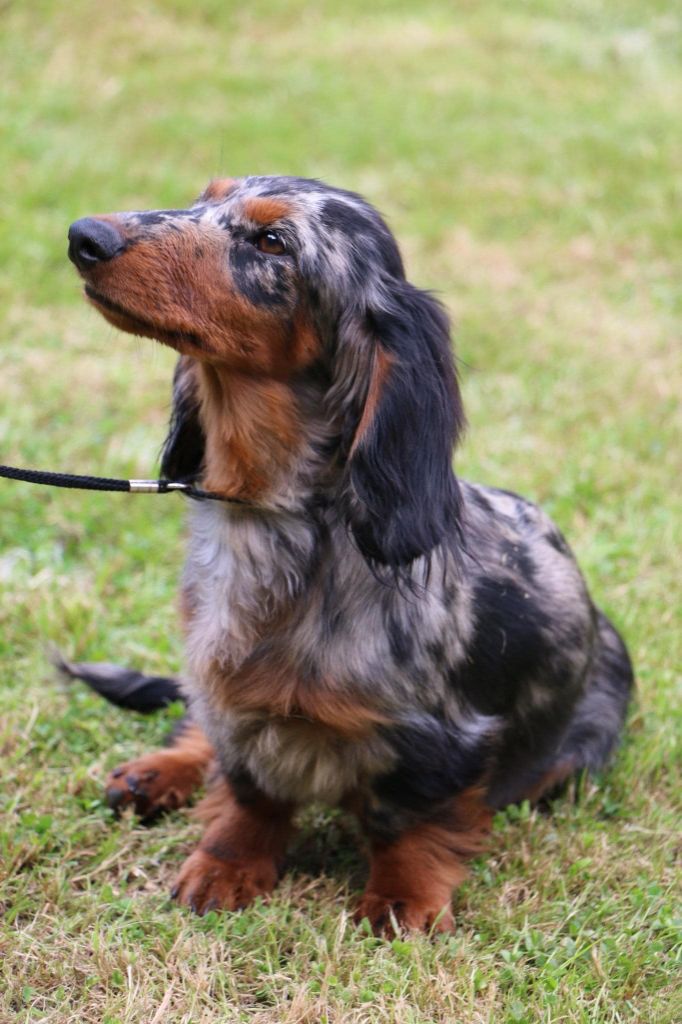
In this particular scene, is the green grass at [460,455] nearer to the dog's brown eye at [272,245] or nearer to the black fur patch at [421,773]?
the black fur patch at [421,773]

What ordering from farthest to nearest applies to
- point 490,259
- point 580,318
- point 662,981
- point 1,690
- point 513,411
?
point 490,259 → point 580,318 → point 513,411 → point 1,690 → point 662,981

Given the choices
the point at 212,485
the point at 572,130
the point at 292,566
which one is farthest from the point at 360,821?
the point at 572,130

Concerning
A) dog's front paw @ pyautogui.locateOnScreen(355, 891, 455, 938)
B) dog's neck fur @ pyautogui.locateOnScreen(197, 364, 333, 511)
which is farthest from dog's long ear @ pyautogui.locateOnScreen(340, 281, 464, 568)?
dog's front paw @ pyautogui.locateOnScreen(355, 891, 455, 938)

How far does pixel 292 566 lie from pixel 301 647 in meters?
0.20

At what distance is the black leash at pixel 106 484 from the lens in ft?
8.86

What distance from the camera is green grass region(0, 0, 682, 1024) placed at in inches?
104

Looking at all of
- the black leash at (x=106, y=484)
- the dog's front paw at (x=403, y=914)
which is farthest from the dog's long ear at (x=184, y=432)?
the dog's front paw at (x=403, y=914)

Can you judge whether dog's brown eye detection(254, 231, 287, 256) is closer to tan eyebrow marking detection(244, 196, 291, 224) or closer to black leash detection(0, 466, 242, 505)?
tan eyebrow marking detection(244, 196, 291, 224)

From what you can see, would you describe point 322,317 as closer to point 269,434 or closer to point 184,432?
point 269,434

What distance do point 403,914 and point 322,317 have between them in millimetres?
1419

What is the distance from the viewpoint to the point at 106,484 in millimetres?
2789

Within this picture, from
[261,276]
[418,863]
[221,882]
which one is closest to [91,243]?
[261,276]

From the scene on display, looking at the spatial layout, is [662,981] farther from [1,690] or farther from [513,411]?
[513,411]

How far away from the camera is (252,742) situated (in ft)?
9.46
